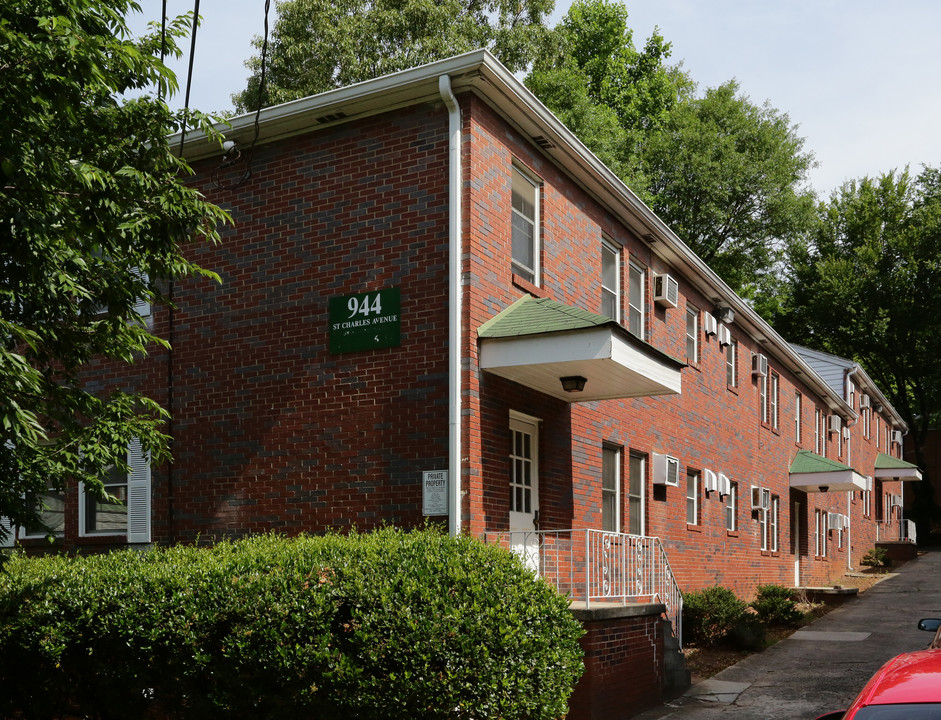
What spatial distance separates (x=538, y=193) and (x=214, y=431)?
5.08 m

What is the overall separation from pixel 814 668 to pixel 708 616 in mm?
1832

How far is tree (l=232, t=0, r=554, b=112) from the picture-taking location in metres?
28.2

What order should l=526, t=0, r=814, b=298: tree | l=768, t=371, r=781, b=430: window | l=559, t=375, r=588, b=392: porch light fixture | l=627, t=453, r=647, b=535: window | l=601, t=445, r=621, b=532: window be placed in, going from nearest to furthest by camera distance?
1. l=559, t=375, r=588, b=392: porch light fixture
2. l=601, t=445, r=621, b=532: window
3. l=627, t=453, r=647, b=535: window
4. l=768, t=371, r=781, b=430: window
5. l=526, t=0, r=814, b=298: tree

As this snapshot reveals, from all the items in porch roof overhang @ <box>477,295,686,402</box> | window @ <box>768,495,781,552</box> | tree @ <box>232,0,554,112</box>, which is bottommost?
window @ <box>768,495,781,552</box>

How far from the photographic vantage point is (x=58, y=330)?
370 inches

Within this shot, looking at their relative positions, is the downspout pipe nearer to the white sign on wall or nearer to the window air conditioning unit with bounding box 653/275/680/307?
the white sign on wall

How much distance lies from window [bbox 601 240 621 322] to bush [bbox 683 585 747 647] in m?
4.52

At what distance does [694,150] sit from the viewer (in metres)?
37.7

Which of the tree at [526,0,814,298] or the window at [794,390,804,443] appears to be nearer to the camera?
the window at [794,390,804,443]

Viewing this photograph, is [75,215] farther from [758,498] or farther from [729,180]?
[729,180]

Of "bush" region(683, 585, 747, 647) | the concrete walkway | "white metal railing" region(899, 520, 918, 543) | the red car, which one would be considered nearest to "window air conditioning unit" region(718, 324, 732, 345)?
the concrete walkway

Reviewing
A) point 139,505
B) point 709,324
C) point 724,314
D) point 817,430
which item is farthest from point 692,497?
point 817,430

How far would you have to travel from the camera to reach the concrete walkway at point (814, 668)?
12.0m

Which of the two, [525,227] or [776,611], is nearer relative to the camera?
[525,227]
